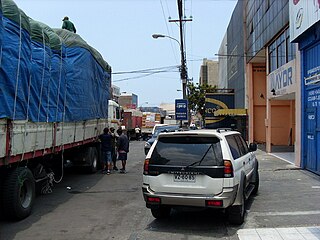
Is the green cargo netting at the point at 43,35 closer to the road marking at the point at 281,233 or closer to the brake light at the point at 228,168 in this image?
the brake light at the point at 228,168

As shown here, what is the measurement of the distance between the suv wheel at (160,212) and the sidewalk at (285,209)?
58.3 inches

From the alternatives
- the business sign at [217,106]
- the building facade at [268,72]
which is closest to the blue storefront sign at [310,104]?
the building facade at [268,72]

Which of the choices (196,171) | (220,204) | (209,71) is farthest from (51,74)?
(209,71)

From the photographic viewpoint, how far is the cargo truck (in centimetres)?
682

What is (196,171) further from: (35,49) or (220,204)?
(35,49)

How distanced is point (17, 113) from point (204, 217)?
159 inches

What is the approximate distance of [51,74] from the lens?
9.05m

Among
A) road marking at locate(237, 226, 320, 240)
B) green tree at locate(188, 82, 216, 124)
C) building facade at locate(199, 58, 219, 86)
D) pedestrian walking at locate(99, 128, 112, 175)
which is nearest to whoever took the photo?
road marking at locate(237, 226, 320, 240)

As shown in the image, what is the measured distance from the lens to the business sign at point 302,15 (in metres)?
11.6

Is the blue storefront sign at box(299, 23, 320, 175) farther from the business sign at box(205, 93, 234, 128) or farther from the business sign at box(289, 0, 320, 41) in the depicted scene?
the business sign at box(205, 93, 234, 128)

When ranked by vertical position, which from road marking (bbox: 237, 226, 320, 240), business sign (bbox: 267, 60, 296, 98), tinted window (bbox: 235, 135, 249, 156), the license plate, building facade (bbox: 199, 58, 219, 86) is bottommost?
road marking (bbox: 237, 226, 320, 240)

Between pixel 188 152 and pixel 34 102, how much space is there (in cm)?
346

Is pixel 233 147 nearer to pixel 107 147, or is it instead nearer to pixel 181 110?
pixel 107 147

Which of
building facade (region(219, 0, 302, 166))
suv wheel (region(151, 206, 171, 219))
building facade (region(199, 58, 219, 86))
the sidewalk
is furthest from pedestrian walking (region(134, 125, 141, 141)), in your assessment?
building facade (region(199, 58, 219, 86))
